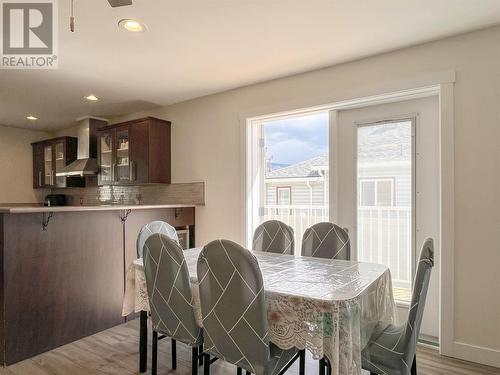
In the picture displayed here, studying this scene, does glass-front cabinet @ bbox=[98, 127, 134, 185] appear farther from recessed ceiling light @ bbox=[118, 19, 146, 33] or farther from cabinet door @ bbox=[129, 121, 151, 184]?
recessed ceiling light @ bbox=[118, 19, 146, 33]

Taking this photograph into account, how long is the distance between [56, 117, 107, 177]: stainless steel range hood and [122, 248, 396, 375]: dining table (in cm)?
351

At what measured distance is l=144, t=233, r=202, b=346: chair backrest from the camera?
171 centimetres

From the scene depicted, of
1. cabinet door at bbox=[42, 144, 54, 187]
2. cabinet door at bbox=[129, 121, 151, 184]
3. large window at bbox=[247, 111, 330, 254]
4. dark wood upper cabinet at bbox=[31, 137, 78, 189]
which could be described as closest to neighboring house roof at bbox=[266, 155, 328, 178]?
large window at bbox=[247, 111, 330, 254]

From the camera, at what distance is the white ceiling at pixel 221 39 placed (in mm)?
2023

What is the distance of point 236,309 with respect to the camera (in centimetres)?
142

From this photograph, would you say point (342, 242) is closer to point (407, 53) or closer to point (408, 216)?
point (408, 216)

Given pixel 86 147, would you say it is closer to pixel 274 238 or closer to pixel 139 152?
pixel 139 152

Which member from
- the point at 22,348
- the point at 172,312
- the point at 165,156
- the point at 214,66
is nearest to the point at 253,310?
the point at 172,312

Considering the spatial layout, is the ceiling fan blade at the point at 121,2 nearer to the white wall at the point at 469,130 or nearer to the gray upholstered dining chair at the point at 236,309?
the gray upholstered dining chair at the point at 236,309

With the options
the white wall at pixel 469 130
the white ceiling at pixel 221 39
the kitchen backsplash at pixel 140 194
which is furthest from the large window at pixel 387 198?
the kitchen backsplash at pixel 140 194

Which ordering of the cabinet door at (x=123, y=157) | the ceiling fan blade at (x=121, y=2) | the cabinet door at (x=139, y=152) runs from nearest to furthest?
the ceiling fan blade at (x=121, y=2), the cabinet door at (x=139, y=152), the cabinet door at (x=123, y=157)

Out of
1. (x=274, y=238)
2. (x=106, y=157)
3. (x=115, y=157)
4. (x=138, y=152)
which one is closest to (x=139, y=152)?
(x=138, y=152)

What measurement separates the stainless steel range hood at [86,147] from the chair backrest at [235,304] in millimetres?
3859

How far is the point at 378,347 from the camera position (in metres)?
1.54
